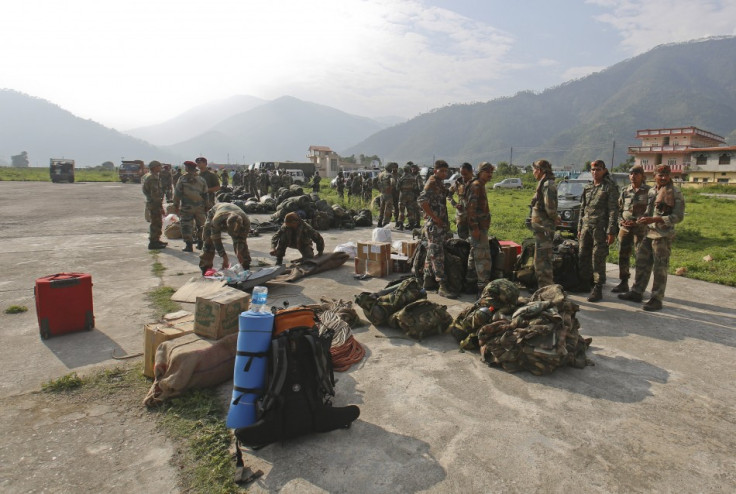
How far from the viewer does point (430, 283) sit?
6.77m

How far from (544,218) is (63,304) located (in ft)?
19.6

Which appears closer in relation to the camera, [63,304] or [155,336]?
[155,336]

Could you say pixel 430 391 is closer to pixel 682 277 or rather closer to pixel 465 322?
pixel 465 322

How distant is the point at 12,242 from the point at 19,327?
7.06 meters

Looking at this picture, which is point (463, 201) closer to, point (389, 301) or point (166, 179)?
point (389, 301)

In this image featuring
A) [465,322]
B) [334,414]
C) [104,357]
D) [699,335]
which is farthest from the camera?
[699,335]

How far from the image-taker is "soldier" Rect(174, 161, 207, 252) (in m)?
8.80

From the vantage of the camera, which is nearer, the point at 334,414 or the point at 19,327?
the point at 334,414

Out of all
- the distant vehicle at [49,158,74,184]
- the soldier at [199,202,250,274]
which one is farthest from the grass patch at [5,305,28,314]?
the distant vehicle at [49,158,74,184]

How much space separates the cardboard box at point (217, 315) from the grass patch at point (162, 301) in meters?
1.99

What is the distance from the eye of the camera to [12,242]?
33.9 ft

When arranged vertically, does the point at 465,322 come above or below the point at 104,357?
above

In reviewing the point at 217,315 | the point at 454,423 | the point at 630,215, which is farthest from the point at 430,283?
the point at 217,315

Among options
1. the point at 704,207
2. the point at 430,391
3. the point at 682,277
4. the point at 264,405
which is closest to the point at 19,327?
the point at 264,405
